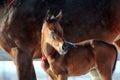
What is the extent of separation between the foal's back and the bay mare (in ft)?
1.89

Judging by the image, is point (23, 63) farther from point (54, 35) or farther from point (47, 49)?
point (54, 35)

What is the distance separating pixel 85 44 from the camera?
3930 millimetres

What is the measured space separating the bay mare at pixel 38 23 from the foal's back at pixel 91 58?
1.89 feet

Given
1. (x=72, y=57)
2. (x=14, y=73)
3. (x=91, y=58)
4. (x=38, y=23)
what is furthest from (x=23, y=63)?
(x=14, y=73)

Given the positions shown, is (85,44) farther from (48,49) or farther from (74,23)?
(74,23)

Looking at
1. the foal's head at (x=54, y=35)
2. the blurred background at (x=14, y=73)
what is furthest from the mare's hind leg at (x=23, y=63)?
the blurred background at (x=14, y=73)

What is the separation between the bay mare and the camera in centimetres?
429

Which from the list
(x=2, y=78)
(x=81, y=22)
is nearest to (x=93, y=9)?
(x=81, y=22)

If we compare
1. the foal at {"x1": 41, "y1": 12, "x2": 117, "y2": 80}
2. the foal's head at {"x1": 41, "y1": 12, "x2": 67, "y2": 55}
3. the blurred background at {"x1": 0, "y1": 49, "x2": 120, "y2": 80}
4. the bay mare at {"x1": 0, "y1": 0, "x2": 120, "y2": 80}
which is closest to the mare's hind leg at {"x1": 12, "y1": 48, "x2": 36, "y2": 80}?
the bay mare at {"x1": 0, "y1": 0, "x2": 120, "y2": 80}

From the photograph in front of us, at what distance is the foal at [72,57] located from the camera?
12.3ft

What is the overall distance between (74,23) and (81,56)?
76 cm

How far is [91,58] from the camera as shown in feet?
12.6

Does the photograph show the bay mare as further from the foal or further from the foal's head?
the foal's head

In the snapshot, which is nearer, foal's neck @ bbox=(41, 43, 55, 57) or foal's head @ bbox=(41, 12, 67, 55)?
foal's head @ bbox=(41, 12, 67, 55)
